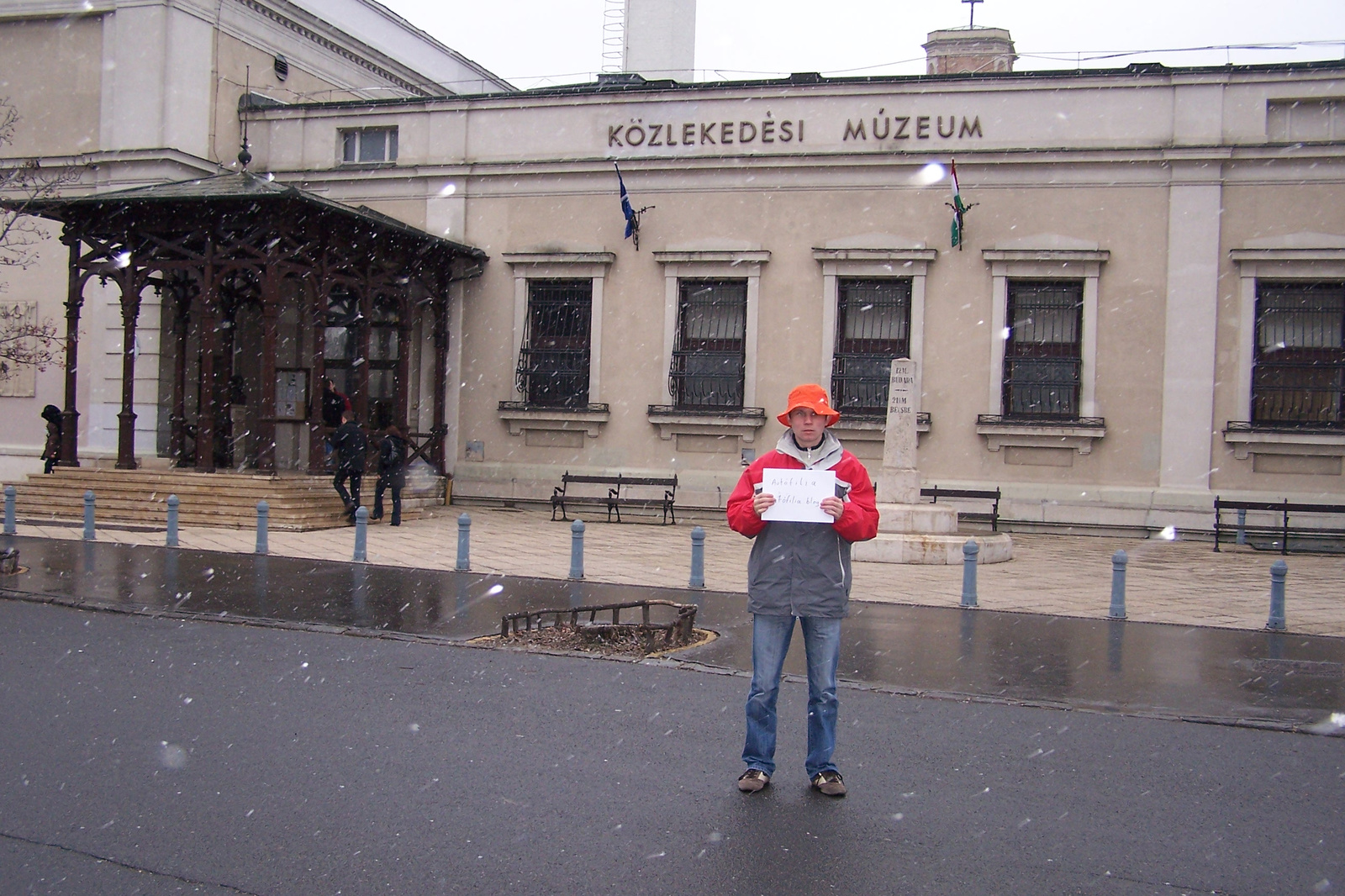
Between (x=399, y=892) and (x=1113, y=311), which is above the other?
(x=1113, y=311)

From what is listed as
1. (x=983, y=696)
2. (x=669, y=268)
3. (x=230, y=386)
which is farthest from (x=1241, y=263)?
(x=230, y=386)

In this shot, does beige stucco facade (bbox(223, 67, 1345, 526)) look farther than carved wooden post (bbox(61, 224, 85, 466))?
No

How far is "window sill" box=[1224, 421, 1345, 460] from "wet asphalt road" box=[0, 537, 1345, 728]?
974cm

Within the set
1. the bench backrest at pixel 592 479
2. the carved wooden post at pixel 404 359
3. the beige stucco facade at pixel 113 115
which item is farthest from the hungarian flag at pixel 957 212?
the beige stucco facade at pixel 113 115

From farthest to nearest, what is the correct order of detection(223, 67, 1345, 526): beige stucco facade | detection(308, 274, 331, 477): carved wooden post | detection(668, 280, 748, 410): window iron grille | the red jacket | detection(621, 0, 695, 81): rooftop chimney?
detection(621, 0, 695, 81): rooftop chimney → detection(668, 280, 748, 410): window iron grille → detection(223, 67, 1345, 526): beige stucco facade → detection(308, 274, 331, 477): carved wooden post → the red jacket

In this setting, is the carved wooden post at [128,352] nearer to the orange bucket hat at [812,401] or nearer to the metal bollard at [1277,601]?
the orange bucket hat at [812,401]

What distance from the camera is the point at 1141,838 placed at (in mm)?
4977

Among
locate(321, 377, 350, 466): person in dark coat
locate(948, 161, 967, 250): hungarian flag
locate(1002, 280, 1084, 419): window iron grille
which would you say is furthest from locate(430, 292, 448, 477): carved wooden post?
locate(1002, 280, 1084, 419): window iron grille

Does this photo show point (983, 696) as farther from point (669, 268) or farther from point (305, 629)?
point (669, 268)

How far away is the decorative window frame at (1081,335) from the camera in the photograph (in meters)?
19.8

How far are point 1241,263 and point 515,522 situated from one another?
13391 mm

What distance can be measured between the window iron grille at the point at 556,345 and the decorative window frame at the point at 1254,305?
11.8 metres

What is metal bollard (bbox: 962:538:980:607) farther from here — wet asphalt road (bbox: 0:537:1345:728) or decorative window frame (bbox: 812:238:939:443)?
decorative window frame (bbox: 812:238:939:443)

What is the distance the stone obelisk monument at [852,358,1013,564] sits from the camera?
15086mm
